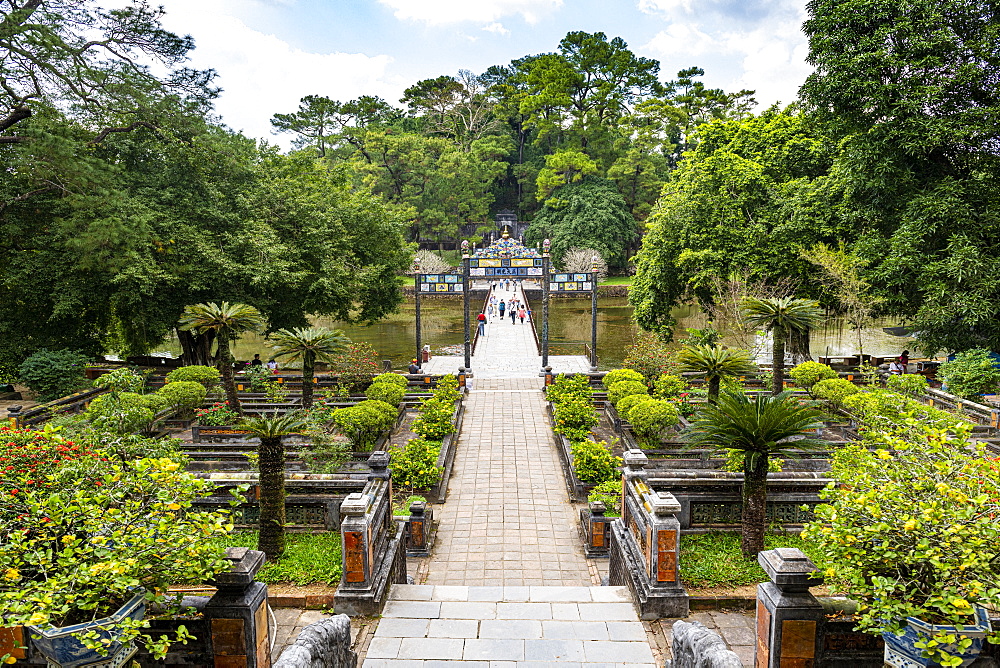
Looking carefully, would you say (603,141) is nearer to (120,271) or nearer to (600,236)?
(600,236)

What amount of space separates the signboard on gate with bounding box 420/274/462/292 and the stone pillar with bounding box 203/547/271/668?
1806 cm

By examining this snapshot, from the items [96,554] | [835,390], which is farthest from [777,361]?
[96,554]

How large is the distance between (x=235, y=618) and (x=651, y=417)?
972 centimetres

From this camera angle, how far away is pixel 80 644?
345 centimetres

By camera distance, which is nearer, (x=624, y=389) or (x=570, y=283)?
(x=624, y=389)

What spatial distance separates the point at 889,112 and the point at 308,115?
43581mm

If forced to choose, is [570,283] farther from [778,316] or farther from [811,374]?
[778,316]

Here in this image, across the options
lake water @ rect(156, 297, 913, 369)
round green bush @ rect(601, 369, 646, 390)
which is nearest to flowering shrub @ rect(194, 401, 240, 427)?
round green bush @ rect(601, 369, 646, 390)

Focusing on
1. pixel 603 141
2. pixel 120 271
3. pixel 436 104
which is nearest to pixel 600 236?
pixel 603 141

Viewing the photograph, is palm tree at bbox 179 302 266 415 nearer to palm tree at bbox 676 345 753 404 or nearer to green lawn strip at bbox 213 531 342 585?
green lawn strip at bbox 213 531 342 585

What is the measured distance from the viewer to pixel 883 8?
50.7 ft

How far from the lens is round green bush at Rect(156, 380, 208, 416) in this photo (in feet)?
49.4

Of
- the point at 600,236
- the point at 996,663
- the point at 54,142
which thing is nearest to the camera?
the point at 996,663

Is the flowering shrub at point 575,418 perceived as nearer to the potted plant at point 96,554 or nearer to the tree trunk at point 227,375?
the tree trunk at point 227,375
